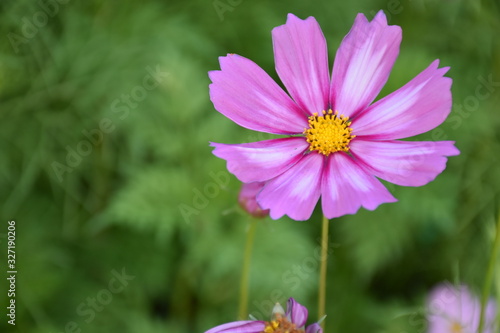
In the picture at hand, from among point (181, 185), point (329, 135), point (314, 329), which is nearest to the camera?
point (314, 329)

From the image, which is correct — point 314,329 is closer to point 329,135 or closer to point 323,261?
point 323,261

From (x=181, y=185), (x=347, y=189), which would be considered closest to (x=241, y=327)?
(x=347, y=189)

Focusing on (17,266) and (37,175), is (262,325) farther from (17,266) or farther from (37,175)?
(37,175)

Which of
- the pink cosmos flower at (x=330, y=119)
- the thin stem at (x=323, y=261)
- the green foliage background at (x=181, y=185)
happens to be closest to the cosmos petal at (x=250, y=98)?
the pink cosmos flower at (x=330, y=119)

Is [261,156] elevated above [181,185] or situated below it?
below

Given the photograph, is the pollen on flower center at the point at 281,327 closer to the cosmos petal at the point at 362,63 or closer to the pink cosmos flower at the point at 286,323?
the pink cosmos flower at the point at 286,323

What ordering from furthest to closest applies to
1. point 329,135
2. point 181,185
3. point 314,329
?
point 181,185 → point 329,135 → point 314,329

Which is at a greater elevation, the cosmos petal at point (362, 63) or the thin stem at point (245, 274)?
the cosmos petal at point (362, 63)
